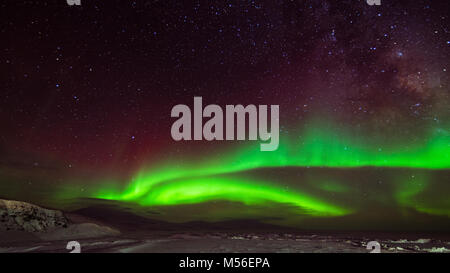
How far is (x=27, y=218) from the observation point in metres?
21.8

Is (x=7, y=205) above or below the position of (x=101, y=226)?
above

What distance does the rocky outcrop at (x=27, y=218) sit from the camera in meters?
20.4

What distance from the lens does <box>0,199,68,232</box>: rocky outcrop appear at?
20.4 m
